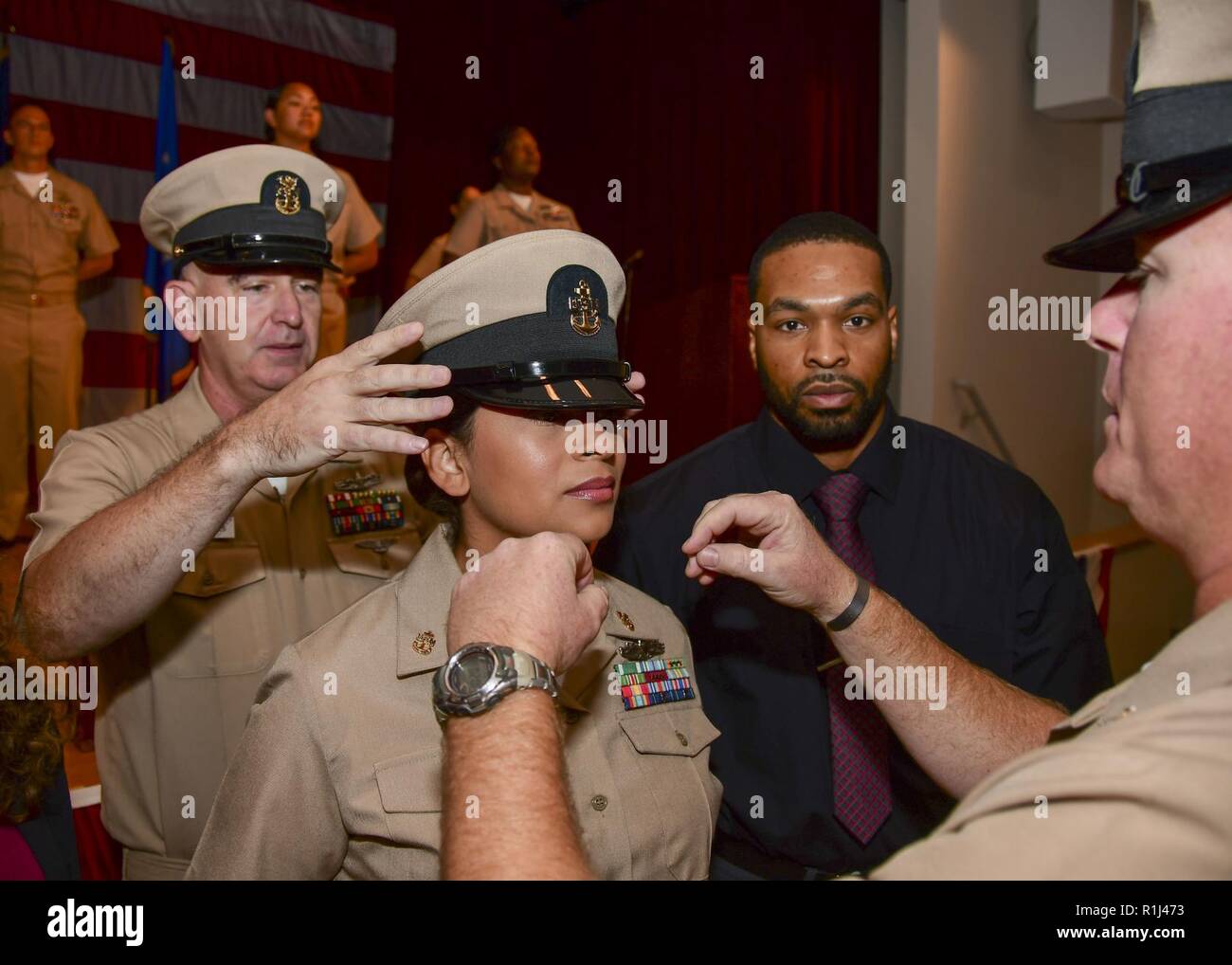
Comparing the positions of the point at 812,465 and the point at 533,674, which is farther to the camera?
the point at 812,465

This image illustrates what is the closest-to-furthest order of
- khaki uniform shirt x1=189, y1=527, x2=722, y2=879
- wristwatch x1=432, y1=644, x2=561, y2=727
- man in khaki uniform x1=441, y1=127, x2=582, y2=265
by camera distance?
wristwatch x1=432, y1=644, x2=561, y2=727
khaki uniform shirt x1=189, y1=527, x2=722, y2=879
man in khaki uniform x1=441, y1=127, x2=582, y2=265

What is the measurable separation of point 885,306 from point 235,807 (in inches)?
65.3

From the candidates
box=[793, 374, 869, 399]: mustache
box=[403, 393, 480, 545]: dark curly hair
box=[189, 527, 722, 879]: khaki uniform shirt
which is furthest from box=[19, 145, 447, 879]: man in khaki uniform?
box=[793, 374, 869, 399]: mustache

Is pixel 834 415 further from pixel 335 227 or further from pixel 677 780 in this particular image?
pixel 335 227

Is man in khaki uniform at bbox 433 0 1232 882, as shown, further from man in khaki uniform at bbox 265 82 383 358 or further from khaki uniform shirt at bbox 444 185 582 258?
khaki uniform shirt at bbox 444 185 582 258

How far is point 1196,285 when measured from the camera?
875 millimetres

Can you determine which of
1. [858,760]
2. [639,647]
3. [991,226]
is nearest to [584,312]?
[639,647]

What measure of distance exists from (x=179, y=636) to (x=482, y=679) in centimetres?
107

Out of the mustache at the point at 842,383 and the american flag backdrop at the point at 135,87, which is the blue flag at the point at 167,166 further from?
the mustache at the point at 842,383

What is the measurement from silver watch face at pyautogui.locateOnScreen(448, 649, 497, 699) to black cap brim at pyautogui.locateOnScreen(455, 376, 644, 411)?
0.44 metres

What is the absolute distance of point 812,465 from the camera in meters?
1.99

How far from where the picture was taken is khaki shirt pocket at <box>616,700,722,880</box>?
1.42 metres
